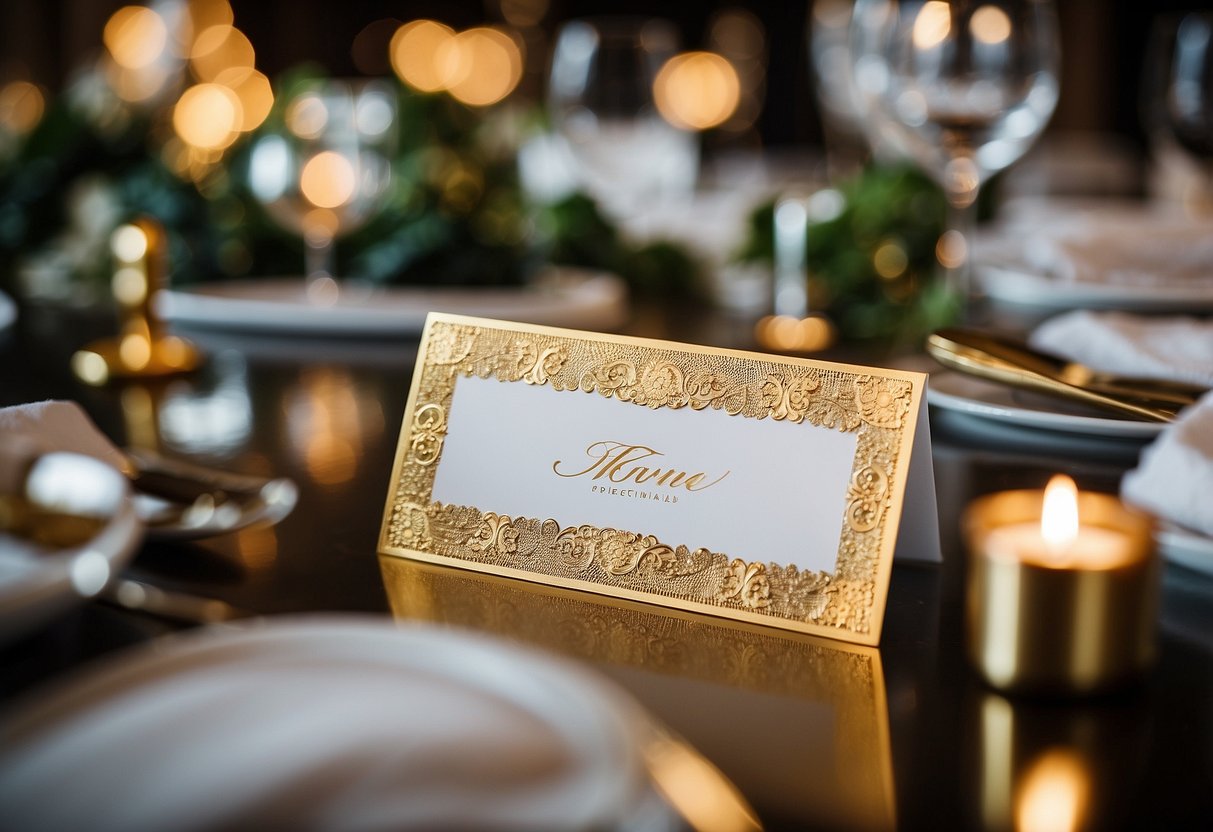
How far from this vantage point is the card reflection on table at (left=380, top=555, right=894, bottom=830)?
332mm

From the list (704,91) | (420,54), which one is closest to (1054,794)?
(704,91)

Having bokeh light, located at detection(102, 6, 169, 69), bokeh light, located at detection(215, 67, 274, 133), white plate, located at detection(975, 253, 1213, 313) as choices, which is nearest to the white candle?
white plate, located at detection(975, 253, 1213, 313)

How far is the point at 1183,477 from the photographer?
45 cm

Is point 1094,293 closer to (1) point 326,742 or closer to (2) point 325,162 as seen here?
(2) point 325,162

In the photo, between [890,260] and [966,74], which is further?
[890,260]

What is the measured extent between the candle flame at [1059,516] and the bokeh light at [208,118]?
1218mm

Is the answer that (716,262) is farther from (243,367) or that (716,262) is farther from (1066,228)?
(243,367)

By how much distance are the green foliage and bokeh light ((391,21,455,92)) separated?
49 cm

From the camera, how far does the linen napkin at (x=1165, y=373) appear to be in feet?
1.47

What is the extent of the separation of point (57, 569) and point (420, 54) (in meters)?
2.93

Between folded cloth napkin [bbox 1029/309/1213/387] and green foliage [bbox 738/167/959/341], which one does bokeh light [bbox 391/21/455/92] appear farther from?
folded cloth napkin [bbox 1029/309/1213/387]

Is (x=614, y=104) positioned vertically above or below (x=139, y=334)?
above

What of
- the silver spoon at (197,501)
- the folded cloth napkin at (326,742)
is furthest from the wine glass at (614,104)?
the folded cloth napkin at (326,742)

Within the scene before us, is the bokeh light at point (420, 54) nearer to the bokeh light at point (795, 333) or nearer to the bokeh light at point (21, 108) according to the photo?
the bokeh light at point (21, 108)
